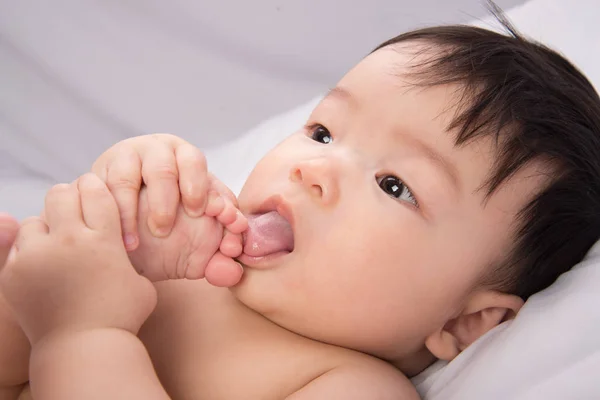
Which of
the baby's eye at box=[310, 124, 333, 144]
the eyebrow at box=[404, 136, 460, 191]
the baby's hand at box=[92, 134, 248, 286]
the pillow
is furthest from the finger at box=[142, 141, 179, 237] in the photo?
Answer: the pillow

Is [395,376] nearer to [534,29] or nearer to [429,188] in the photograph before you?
[429,188]

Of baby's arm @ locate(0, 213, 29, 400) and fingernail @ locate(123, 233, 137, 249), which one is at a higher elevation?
fingernail @ locate(123, 233, 137, 249)

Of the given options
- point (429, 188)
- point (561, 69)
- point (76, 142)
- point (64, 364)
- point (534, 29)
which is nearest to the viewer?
point (64, 364)

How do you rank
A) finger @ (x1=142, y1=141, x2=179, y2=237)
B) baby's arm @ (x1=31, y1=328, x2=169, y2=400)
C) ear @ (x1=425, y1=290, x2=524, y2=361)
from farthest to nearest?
ear @ (x1=425, y1=290, x2=524, y2=361) < finger @ (x1=142, y1=141, x2=179, y2=237) < baby's arm @ (x1=31, y1=328, x2=169, y2=400)

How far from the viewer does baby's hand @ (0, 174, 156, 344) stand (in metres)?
0.77

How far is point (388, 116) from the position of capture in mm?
937

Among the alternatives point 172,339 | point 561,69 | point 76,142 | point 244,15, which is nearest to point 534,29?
point 561,69

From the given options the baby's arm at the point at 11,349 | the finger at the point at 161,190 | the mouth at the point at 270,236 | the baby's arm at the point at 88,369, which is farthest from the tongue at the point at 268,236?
the baby's arm at the point at 11,349

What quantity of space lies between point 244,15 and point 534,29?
0.79 metres

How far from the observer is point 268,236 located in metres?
0.91

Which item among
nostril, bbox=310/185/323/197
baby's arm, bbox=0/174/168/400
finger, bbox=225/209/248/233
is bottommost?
baby's arm, bbox=0/174/168/400

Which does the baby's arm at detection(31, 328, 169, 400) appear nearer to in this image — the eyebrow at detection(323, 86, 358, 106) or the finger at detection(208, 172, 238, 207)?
the finger at detection(208, 172, 238, 207)

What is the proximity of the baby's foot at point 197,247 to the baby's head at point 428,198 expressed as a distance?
4cm

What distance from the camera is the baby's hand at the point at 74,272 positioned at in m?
0.77
